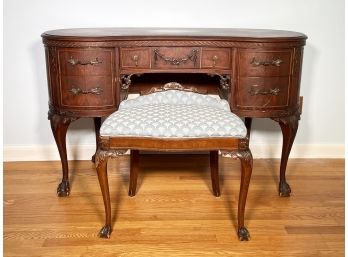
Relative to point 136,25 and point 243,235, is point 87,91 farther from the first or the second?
point 243,235

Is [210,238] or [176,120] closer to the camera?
[176,120]

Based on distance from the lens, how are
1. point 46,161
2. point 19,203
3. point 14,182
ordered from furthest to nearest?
point 46,161 → point 14,182 → point 19,203

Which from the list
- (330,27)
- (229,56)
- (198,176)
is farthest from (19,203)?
(330,27)

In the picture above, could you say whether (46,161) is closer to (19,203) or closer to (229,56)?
(19,203)

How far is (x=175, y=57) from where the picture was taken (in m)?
2.01

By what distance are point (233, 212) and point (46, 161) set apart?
137 cm

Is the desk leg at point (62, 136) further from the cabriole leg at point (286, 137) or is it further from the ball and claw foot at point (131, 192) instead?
the cabriole leg at point (286, 137)

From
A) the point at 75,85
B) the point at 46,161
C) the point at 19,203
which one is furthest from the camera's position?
the point at 46,161

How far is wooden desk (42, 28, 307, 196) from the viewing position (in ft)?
6.47

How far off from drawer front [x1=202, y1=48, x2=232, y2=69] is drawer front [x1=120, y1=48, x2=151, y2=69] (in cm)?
28

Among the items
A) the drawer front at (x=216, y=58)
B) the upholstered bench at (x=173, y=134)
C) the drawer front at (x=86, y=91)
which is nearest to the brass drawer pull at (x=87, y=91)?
the drawer front at (x=86, y=91)

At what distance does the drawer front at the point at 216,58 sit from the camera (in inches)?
78.9

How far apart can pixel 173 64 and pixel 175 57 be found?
35mm

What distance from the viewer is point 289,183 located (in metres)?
2.49
